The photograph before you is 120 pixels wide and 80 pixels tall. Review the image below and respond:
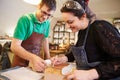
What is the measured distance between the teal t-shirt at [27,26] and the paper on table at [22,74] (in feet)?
1.05

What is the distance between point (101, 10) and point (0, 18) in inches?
147

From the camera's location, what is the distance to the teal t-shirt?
1.36 m

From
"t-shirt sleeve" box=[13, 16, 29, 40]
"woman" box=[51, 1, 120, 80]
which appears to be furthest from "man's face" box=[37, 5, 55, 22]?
"woman" box=[51, 1, 120, 80]

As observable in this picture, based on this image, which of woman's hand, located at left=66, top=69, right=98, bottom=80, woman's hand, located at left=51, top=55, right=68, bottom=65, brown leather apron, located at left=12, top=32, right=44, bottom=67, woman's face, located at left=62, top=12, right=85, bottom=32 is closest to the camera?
woman's hand, located at left=66, top=69, right=98, bottom=80

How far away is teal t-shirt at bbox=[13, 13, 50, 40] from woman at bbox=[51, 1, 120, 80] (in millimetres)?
459

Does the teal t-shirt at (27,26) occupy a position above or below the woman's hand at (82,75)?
above

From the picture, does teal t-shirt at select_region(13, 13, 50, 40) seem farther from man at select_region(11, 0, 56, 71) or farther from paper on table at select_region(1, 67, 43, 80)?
paper on table at select_region(1, 67, 43, 80)

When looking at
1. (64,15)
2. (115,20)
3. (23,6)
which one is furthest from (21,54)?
(115,20)

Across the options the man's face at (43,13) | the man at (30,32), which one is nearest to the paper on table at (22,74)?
the man at (30,32)

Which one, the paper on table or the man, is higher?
the man

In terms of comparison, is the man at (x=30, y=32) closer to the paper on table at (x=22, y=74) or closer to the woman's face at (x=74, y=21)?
the paper on table at (x=22, y=74)

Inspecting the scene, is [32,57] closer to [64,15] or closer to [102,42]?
[64,15]

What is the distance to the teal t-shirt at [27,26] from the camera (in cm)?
136

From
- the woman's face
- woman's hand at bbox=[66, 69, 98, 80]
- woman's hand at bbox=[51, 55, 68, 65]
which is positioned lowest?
woman's hand at bbox=[51, 55, 68, 65]
